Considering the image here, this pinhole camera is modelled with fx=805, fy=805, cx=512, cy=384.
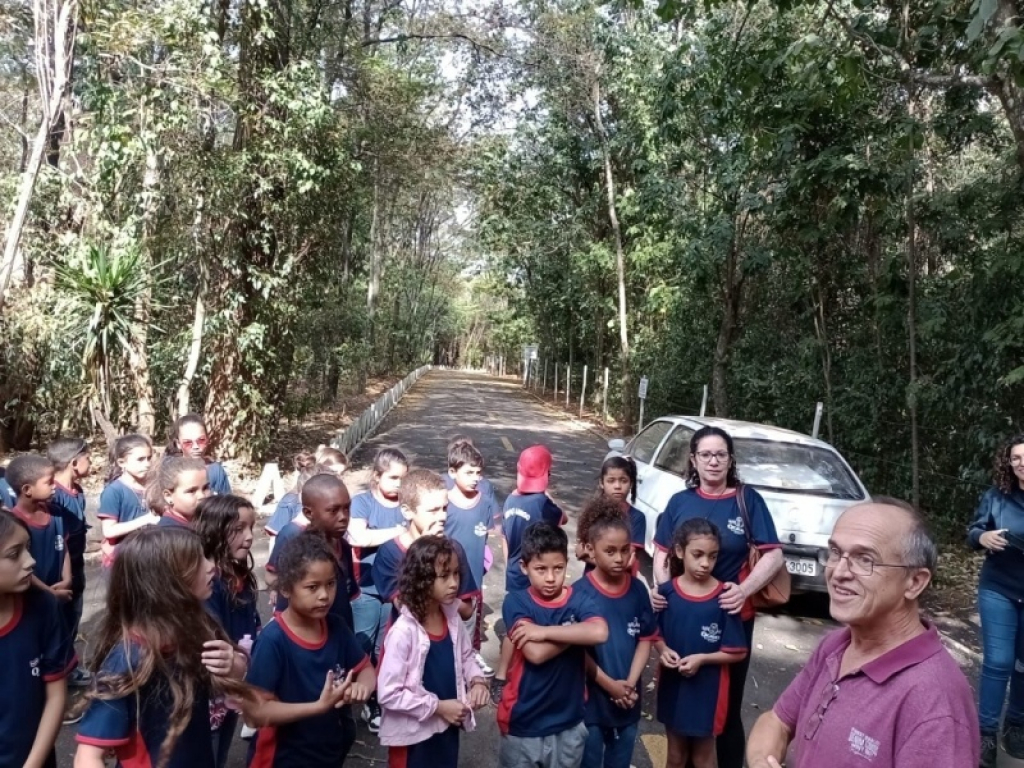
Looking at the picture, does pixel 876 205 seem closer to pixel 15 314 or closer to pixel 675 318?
pixel 675 318

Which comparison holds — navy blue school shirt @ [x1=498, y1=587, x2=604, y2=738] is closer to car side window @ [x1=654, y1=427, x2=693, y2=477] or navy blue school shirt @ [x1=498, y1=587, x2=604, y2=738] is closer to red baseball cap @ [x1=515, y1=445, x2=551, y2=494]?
red baseball cap @ [x1=515, y1=445, x2=551, y2=494]

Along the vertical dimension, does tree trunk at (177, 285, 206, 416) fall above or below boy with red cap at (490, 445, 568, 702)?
above

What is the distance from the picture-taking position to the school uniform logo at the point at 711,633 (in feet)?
11.6

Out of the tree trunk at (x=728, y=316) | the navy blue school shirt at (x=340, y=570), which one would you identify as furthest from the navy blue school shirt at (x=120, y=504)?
the tree trunk at (x=728, y=316)

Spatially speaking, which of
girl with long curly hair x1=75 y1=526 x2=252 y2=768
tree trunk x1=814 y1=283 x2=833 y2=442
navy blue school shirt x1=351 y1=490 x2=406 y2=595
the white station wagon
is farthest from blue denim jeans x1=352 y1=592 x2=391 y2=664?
tree trunk x1=814 y1=283 x2=833 y2=442

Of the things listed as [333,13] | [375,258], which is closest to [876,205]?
[333,13]

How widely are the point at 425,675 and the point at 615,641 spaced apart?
860 millimetres

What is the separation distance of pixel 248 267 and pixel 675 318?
33.1ft

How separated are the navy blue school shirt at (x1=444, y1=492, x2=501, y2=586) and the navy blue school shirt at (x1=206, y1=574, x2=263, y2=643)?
53.0 inches

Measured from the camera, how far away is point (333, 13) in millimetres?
15336

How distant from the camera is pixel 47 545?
4.05m

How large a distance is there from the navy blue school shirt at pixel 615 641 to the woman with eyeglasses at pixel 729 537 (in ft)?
0.70

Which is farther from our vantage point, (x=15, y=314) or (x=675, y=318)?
(x=675, y=318)

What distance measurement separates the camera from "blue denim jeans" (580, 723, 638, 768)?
3.44 metres
